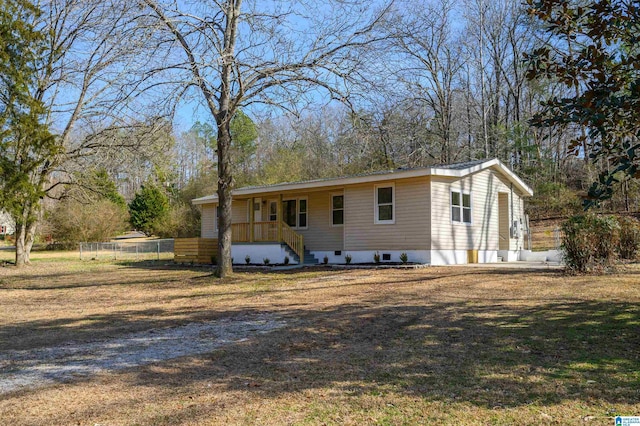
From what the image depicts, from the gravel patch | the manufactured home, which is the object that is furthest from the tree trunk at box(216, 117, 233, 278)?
the gravel patch

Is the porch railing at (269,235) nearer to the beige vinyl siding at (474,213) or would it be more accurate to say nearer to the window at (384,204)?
the window at (384,204)

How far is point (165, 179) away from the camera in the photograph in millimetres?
20453

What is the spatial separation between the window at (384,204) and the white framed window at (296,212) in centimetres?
374

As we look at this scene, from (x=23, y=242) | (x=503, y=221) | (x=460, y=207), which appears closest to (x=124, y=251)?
(x=23, y=242)

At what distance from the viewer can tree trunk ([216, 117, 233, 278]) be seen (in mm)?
13898

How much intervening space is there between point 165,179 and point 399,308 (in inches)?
565

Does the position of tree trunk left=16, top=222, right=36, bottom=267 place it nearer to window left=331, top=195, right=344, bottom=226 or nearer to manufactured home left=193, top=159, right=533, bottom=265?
manufactured home left=193, top=159, right=533, bottom=265

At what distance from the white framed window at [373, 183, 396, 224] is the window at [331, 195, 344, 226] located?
1.97m

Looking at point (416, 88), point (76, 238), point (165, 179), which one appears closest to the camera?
point (416, 88)

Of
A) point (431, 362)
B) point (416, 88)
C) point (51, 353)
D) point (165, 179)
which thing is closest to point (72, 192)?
point (165, 179)

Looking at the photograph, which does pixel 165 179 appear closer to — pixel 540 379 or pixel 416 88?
pixel 416 88

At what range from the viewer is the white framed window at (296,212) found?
67.6 ft

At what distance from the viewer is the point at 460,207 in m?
17.8

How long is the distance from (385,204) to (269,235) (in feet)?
17.0
